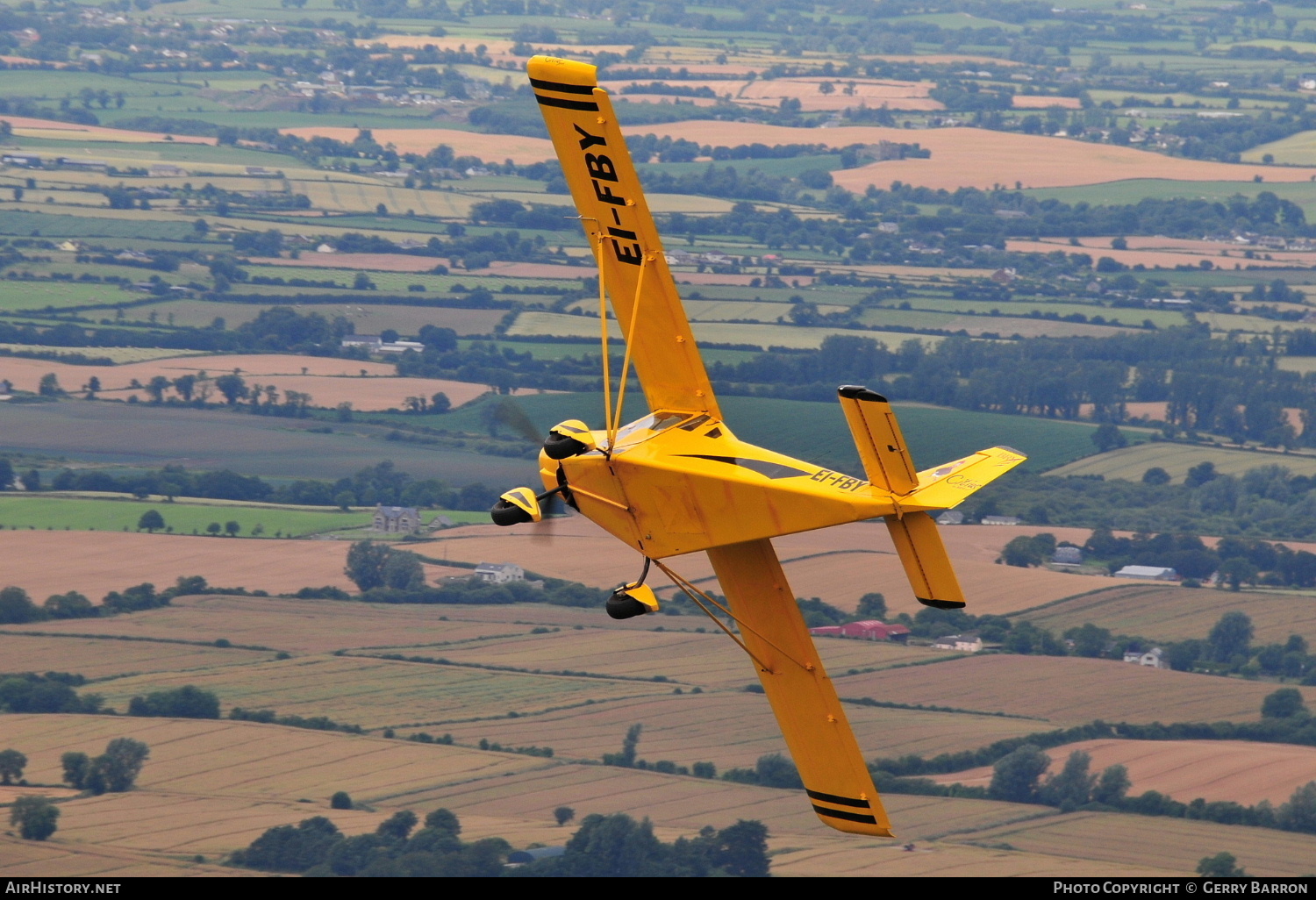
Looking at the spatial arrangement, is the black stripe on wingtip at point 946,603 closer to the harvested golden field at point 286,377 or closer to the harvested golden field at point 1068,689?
the harvested golden field at point 1068,689

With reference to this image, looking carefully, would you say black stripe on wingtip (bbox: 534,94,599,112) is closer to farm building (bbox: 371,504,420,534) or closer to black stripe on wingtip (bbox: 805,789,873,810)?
black stripe on wingtip (bbox: 805,789,873,810)

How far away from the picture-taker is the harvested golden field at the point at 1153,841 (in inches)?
2562

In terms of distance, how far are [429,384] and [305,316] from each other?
22.9 meters

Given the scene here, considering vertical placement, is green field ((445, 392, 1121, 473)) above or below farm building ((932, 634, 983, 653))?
above

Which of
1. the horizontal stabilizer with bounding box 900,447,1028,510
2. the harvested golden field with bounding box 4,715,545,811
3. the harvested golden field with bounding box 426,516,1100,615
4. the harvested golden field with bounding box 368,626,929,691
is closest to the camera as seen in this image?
the horizontal stabilizer with bounding box 900,447,1028,510

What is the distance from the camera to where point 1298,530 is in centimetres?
11569

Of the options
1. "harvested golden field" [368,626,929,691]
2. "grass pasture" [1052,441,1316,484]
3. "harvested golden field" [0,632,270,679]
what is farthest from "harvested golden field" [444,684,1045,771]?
"grass pasture" [1052,441,1316,484]

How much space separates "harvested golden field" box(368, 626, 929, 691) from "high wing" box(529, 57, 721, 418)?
56035 millimetres

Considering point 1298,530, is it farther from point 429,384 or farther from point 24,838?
point 24,838

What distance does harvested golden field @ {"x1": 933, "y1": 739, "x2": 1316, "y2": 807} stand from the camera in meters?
71.9

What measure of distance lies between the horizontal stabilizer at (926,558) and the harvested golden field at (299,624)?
220 ft

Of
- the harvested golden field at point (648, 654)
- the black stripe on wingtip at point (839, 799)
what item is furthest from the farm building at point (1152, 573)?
the black stripe on wingtip at point (839, 799)

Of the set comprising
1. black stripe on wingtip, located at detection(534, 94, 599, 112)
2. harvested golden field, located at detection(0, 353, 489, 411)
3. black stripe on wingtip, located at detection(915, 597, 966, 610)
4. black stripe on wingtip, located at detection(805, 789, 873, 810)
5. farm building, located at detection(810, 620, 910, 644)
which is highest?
harvested golden field, located at detection(0, 353, 489, 411)

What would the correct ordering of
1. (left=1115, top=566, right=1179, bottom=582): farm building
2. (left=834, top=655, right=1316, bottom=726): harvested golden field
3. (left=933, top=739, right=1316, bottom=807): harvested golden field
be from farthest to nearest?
(left=1115, top=566, right=1179, bottom=582): farm building → (left=834, top=655, right=1316, bottom=726): harvested golden field → (left=933, top=739, right=1316, bottom=807): harvested golden field
